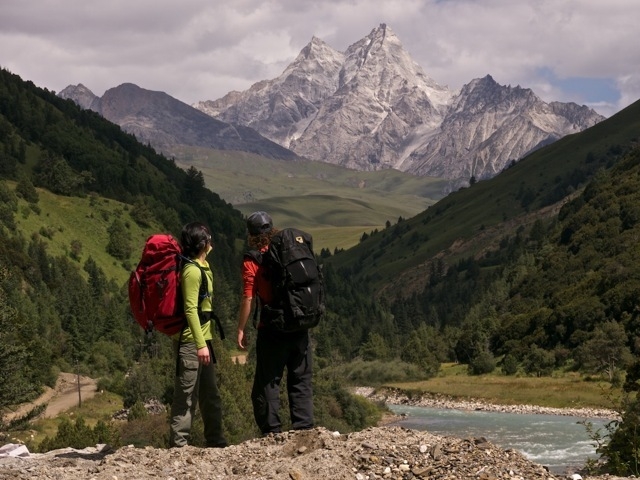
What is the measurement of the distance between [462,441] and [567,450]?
59.1 m

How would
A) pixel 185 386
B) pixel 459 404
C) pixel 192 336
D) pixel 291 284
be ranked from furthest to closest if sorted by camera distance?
pixel 459 404, pixel 185 386, pixel 192 336, pixel 291 284

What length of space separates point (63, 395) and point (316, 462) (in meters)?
112

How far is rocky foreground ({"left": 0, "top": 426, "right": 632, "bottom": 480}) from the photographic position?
14.4m

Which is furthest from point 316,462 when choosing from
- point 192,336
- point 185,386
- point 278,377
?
point 192,336

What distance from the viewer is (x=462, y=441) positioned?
15.5m

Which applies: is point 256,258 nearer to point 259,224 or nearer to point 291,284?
point 259,224

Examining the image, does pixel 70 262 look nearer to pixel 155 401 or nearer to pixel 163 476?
pixel 155 401

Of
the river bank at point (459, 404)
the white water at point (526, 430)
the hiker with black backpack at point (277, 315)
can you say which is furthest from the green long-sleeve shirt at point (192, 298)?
the river bank at point (459, 404)

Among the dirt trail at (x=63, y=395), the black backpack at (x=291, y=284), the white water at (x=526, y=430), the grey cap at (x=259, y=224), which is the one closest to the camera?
the black backpack at (x=291, y=284)

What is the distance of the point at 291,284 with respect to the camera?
1662 centimetres

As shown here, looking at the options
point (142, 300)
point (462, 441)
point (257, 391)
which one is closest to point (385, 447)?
point (462, 441)

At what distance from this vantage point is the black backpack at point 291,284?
16625mm

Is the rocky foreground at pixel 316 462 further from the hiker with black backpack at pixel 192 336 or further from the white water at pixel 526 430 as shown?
the white water at pixel 526 430

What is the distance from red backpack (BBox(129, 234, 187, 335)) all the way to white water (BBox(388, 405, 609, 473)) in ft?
141
